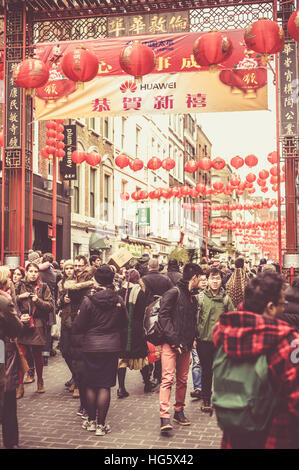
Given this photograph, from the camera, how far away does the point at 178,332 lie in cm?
636

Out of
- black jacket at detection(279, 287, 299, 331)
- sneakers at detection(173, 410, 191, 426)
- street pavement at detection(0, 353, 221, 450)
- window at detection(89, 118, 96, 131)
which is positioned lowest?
street pavement at detection(0, 353, 221, 450)

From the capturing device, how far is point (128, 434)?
599 centimetres

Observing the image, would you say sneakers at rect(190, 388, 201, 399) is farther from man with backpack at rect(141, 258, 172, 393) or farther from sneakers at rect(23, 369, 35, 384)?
A: sneakers at rect(23, 369, 35, 384)

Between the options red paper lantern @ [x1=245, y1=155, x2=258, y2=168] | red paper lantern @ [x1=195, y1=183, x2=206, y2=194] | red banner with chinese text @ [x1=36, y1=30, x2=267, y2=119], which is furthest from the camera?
red paper lantern @ [x1=195, y1=183, x2=206, y2=194]

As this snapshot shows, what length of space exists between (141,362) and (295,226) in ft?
17.5

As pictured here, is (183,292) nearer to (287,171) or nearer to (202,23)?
(287,171)

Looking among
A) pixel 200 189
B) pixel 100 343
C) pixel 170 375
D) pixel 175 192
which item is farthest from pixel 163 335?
pixel 175 192

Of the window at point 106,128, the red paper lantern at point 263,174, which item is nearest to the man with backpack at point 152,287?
the red paper lantern at point 263,174

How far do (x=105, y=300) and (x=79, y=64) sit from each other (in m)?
4.54

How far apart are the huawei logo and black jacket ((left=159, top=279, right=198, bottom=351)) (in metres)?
6.70

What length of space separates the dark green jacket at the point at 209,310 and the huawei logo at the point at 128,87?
6468mm

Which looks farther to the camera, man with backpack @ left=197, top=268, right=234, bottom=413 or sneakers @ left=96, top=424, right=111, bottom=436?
man with backpack @ left=197, top=268, right=234, bottom=413

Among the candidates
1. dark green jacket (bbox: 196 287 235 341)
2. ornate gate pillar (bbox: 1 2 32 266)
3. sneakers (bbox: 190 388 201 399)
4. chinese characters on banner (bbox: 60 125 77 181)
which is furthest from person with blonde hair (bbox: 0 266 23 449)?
chinese characters on banner (bbox: 60 125 77 181)

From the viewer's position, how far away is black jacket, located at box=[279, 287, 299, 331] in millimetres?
5578
